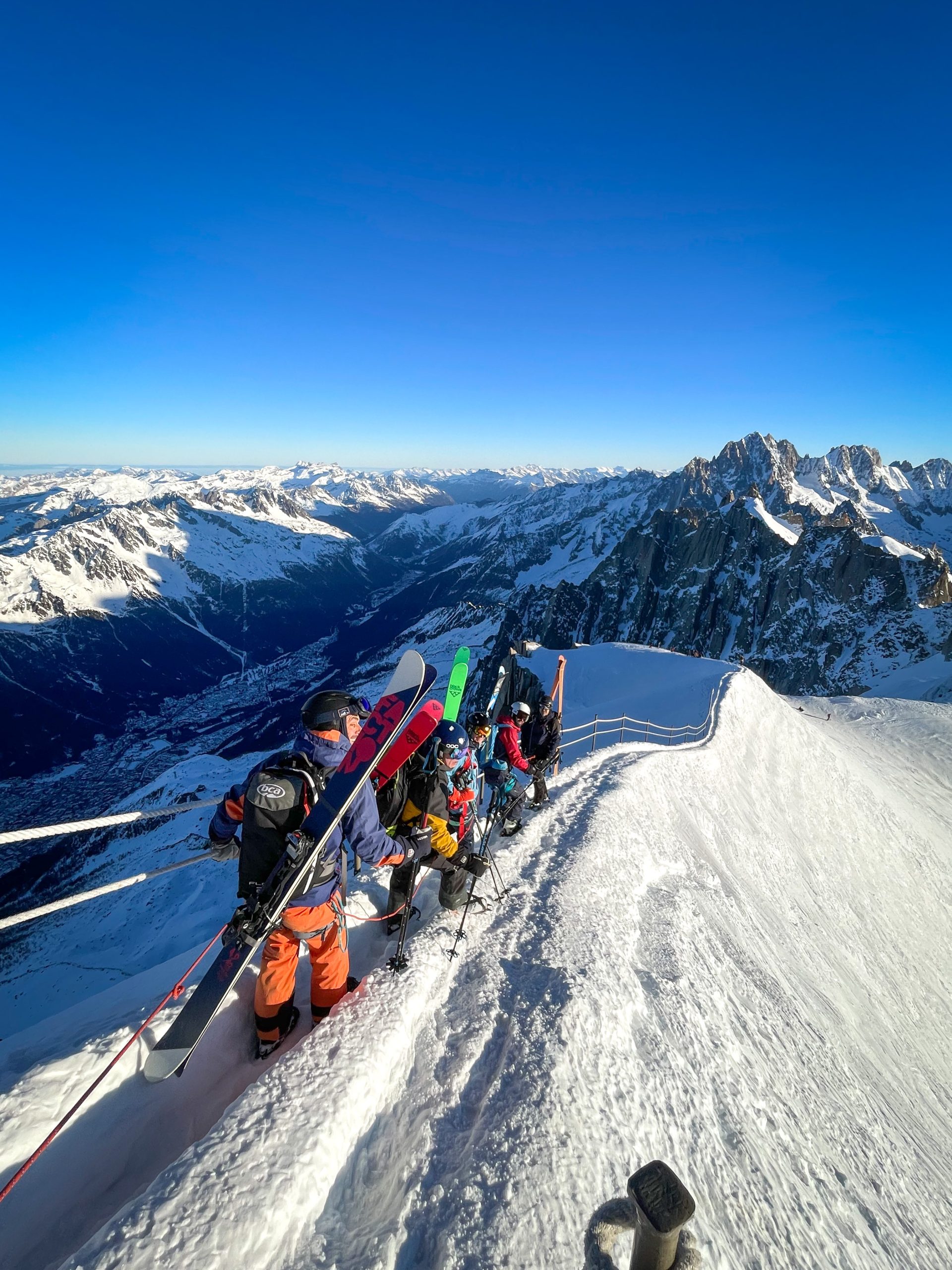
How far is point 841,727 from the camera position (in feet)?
109

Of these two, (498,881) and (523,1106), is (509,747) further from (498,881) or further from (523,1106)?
(523,1106)

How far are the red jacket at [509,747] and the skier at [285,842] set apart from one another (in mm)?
4718

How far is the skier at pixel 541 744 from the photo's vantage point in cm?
1109

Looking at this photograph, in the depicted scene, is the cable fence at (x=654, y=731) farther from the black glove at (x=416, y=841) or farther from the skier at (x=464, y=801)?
the black glove at (x=416, y=841)

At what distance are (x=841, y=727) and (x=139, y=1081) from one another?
3938 cm

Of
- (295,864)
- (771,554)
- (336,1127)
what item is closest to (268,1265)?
(336,1127)

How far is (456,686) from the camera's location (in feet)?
33.4

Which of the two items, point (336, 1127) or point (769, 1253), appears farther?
point (769, 1253)

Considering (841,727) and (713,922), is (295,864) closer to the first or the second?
(713,922)

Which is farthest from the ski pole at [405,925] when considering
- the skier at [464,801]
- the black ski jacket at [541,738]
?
the black ski jacket at [541,738]

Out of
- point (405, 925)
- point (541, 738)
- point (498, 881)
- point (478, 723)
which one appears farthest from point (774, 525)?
point (405, 925)

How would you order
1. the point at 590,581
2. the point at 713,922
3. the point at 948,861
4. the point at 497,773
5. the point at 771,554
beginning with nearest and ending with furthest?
the point at 713,922
the point at 497,773
the point at 948,861
the point at 771,554
the point at 590,581

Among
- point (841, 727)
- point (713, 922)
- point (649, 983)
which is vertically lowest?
point (841, 727)

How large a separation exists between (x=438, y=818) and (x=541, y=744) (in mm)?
5492
